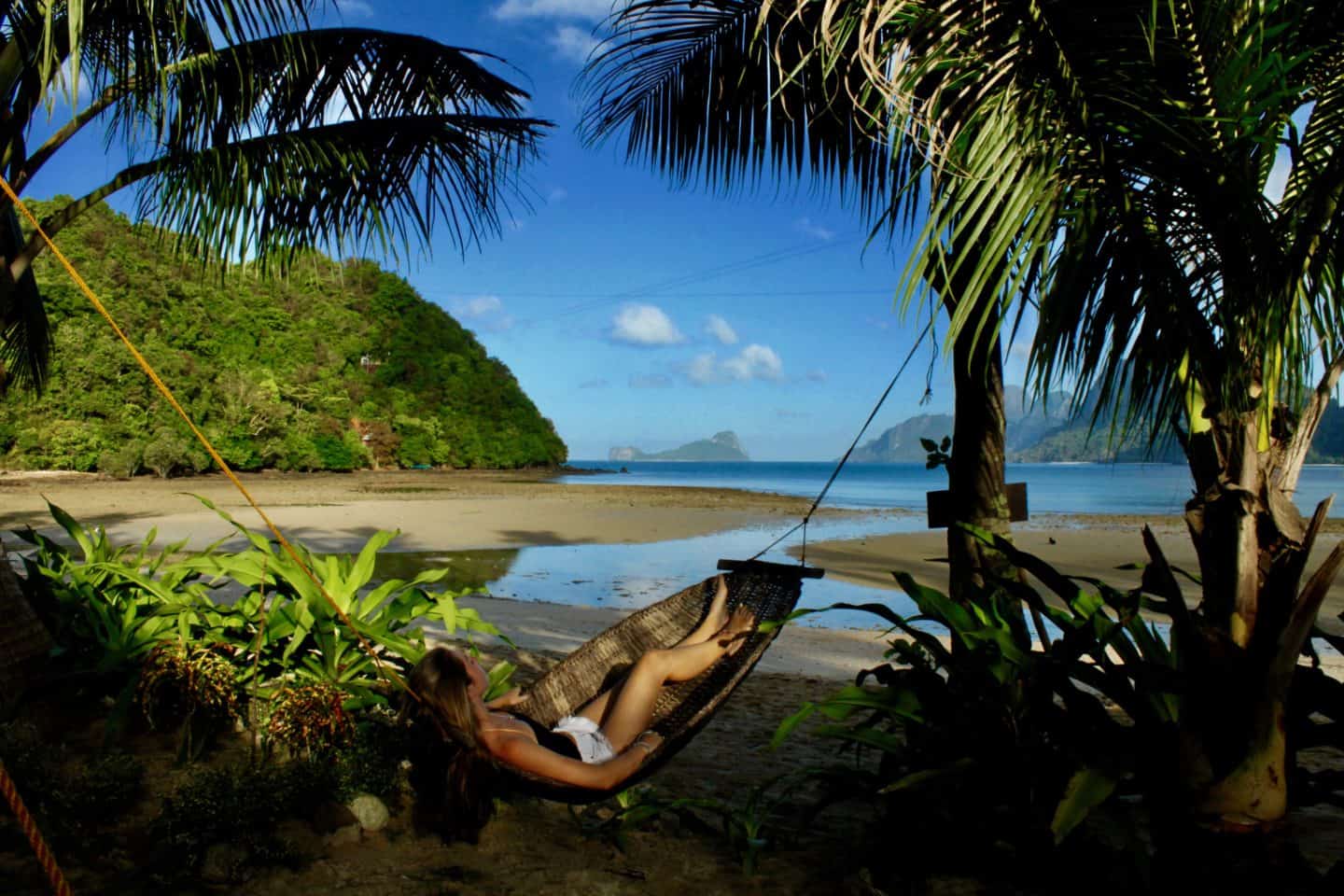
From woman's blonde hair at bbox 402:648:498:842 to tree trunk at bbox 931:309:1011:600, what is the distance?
1864mm

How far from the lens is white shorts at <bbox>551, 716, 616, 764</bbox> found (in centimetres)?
256

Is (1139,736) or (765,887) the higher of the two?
(1139,736)

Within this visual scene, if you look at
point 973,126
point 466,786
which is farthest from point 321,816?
point 973,126

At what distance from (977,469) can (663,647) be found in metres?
1.39

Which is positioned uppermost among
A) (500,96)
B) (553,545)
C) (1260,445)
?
(500,96)

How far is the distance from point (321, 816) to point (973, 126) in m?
2.46

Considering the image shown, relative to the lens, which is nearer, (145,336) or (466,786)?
(466,786)

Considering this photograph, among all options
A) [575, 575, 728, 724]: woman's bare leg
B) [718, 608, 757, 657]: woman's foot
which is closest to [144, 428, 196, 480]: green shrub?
[575, 575, 728, 724]: woman's bare leg

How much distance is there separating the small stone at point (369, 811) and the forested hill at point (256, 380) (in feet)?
47.3

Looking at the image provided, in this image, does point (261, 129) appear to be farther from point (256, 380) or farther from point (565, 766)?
point (256, 380)

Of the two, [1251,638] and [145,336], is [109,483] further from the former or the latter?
[1251,638]

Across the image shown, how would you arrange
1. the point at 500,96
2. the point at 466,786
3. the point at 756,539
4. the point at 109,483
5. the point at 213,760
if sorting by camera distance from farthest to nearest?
the point at 109,483 → the point at 756,539 → the point at 500,96 → the point at 213,760 → the point at 466,786

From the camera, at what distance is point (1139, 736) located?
1.96 meters

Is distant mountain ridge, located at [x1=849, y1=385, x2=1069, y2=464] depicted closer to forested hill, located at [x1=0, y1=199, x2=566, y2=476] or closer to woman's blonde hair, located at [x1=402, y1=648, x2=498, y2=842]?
woman's blonde hair, located at [x1=402, y1=648, x2=498, y2=842]
